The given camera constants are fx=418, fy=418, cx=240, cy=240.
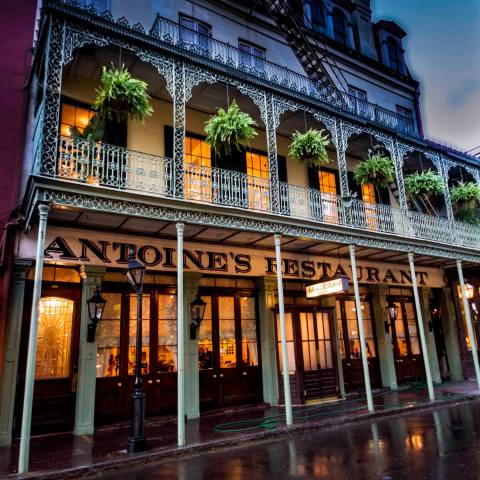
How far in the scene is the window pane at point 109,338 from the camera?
917cm

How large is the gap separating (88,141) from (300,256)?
6699 mm

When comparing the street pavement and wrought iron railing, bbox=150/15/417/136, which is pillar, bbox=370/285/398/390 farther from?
wrought iron railing, bbox=150/15/417/136

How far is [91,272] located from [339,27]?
1404cm

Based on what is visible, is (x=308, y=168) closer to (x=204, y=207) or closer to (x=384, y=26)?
(x=204, y=207)

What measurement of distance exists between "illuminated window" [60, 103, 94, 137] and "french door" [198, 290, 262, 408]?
16.5 feet

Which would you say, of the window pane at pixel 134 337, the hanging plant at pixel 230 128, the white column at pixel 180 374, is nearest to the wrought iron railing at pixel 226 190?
the hanging plant at pixel 230 128

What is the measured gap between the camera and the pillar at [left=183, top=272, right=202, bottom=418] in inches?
383

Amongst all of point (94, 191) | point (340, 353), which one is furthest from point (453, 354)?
point (94, 191)

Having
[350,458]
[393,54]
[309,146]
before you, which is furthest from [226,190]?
[393,54]

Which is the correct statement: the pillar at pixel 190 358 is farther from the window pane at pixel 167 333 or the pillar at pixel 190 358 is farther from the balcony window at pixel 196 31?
the balcony window at pixel 196 31

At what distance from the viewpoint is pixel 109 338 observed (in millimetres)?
9375

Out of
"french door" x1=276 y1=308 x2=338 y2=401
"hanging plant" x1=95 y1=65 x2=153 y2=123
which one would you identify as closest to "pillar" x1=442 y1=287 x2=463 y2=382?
"french door" x1=276 y1=308 x2=338 y2=401

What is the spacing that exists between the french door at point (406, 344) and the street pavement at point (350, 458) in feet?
20.0

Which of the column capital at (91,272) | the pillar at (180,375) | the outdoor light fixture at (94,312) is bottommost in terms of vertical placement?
the pillar at (180,375)
